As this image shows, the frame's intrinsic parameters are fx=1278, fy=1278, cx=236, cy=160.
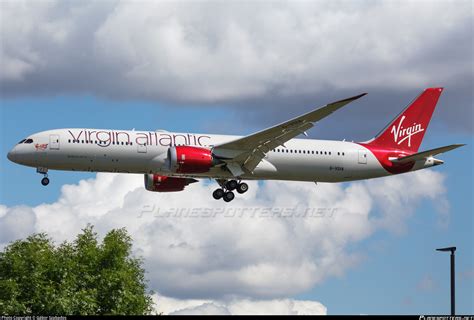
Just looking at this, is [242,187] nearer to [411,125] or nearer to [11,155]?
[411,125]

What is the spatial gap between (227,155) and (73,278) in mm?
27543

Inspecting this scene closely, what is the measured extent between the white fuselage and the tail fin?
6.17 meters

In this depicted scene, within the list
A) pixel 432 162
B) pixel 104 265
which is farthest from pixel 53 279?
pixel 432 162

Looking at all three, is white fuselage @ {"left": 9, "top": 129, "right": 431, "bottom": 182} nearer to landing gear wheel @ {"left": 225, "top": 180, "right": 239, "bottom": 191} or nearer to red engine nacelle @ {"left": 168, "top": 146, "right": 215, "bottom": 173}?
red engine nacelle @ {"left": 168, "top": 146, "right": 215, "bottom": 173}

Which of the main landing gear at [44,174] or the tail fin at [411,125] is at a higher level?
the tail fin at [411,125]

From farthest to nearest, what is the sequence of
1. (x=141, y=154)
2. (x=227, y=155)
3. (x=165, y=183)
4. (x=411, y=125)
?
(x=411, y=125)
(x=165, y=183)
(x=227, y=155)
(x=141, y=154)

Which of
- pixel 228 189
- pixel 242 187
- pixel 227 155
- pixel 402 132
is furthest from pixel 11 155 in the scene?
pixel 402 132

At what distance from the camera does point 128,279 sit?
4176 inches

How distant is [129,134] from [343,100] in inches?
598

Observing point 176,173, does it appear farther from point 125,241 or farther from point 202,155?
point 125,241

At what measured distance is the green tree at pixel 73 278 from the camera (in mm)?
101950

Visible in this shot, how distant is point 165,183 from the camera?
301 ft

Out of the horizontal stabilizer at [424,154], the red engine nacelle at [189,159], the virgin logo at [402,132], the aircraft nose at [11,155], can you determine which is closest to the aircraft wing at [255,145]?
the red engine nacelle at [189,159]

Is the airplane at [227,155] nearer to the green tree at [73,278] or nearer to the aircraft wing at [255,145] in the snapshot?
the aircraft wing at [255,145]
